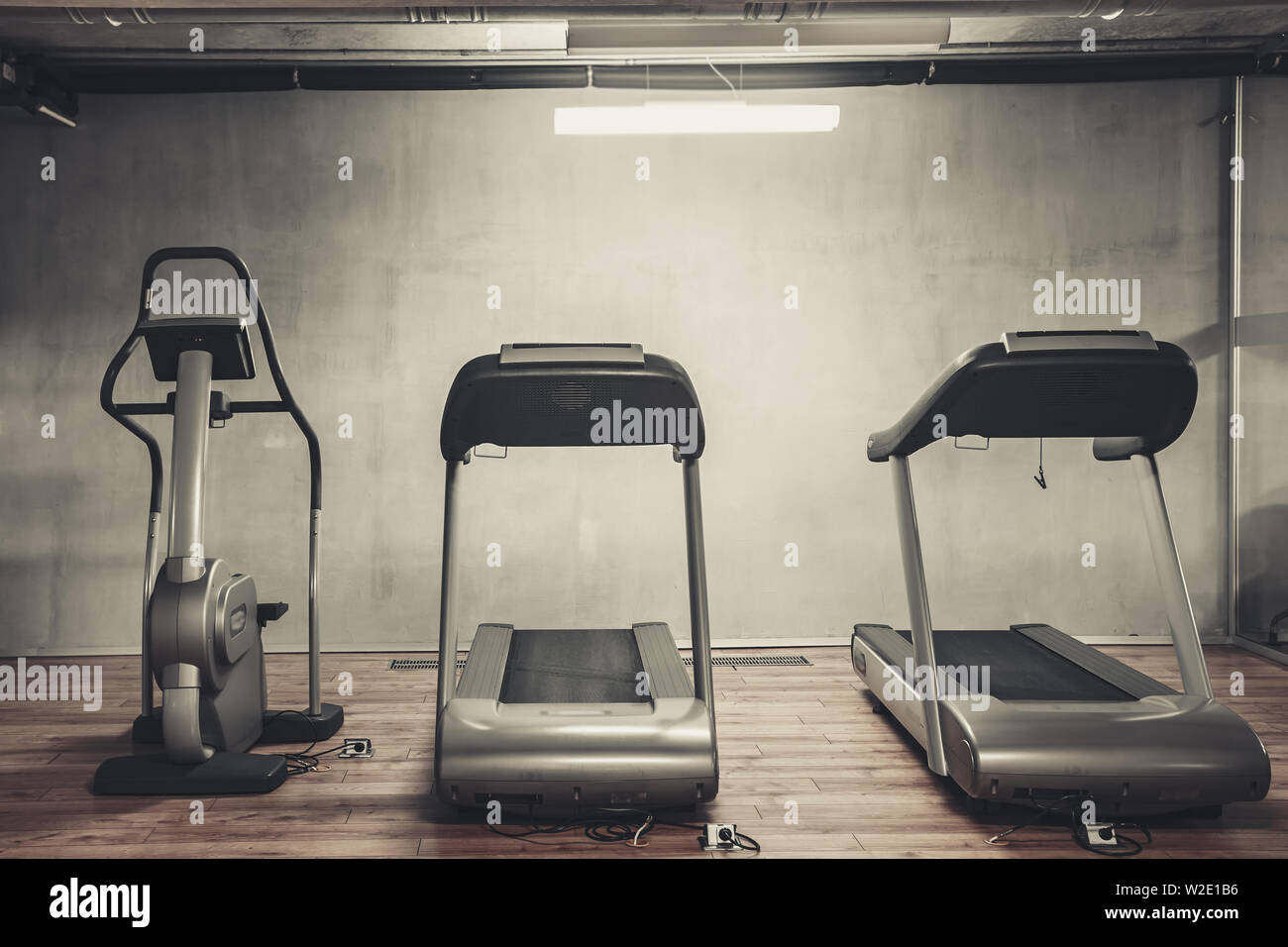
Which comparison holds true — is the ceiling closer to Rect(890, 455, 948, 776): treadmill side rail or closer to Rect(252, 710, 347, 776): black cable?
Rect(890, 455, 948, 776): treadmill side rail

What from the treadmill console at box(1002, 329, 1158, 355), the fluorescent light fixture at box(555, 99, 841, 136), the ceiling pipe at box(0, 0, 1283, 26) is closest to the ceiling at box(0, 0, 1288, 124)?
the ceiling pipe at box(0, 0, 1283, 26)

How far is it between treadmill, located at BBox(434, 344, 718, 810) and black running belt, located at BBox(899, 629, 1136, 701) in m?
1.02

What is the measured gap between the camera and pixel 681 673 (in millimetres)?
2824

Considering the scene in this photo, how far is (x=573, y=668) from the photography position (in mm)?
3004

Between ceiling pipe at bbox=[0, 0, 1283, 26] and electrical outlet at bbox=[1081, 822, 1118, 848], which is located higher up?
ceiling pipe at bbox=[0, 0, 1283, 26]

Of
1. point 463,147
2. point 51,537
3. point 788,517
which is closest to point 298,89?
point 463,147

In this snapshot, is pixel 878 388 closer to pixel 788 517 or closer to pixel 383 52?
pixel 788 517

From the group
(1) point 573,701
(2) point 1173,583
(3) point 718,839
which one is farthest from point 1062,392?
(1) point 573,701

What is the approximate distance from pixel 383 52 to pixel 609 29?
4.33 feet

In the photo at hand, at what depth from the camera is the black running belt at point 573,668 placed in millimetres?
2680

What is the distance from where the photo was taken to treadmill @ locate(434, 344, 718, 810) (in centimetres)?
227

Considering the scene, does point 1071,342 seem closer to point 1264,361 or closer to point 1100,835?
point 1100,835

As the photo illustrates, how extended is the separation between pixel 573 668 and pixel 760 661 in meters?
1.41
